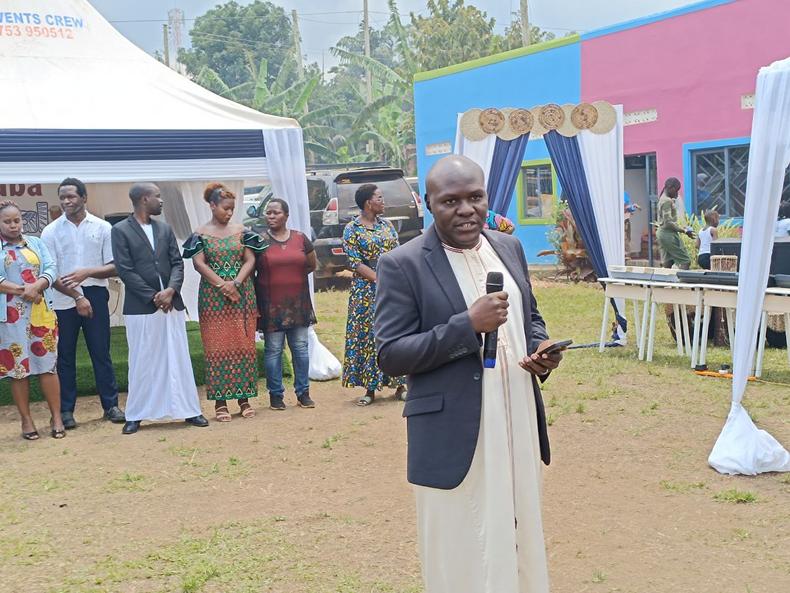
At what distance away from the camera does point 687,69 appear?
16703 millimetres

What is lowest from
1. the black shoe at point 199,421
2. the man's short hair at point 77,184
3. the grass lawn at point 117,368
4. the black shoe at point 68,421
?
the black shoe at point 199,421

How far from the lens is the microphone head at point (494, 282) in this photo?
2.99 meters

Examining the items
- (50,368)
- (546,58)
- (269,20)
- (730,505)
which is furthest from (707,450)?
(269,20)

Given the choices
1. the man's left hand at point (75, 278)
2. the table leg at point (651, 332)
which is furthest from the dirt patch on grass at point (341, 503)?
the man's left hand at point (75, 278)

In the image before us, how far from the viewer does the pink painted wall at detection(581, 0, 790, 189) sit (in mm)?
15430

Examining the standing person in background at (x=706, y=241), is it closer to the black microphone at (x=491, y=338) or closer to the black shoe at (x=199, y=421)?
the black shoe at (x=199, y=421)

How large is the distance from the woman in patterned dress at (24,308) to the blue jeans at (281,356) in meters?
1.76

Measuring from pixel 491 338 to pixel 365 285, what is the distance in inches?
219

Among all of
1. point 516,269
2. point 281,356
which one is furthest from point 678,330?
point 516,269

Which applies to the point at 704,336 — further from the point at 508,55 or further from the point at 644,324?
the point at 508,55

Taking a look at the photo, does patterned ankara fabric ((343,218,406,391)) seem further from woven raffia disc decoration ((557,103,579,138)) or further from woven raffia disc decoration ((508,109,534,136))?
woven raffia disc decoration ((557,103,579,138))

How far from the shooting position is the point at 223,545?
16.8 feet

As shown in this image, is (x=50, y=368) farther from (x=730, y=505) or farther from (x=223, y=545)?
(x=730, y=505)

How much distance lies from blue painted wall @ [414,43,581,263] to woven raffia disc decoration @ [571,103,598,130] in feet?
25.1
